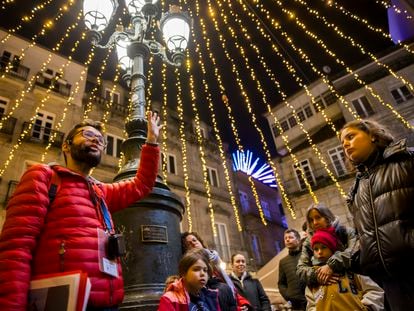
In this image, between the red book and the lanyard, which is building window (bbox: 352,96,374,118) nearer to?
the lanyard

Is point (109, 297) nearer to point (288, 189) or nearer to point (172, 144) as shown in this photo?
point (172, 144)

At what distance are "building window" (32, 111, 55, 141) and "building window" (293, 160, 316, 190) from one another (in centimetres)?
1581

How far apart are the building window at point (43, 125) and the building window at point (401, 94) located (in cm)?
2067

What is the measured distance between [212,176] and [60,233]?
64.5ft

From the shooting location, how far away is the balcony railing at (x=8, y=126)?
12714mm

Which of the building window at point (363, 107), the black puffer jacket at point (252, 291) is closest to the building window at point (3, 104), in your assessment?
the black puffer jacket at point (252, 291)

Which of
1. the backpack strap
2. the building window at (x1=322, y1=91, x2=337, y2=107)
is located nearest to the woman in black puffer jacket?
the backpack strap

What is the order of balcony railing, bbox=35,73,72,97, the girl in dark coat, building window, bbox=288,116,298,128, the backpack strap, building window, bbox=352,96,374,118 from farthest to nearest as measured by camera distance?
building window, bbox=288,116,298,128 < building window, bbox=352,96,374,118 < balcony railing, bbox=35,73,72,97 < the girl in dark coat < the backpack strap

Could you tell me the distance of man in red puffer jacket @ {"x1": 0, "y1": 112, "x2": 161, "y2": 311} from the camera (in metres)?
1.45

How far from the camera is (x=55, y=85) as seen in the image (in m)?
15.7

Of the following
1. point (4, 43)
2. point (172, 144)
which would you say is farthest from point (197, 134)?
point (4, 43)

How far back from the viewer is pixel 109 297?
5.45 feet

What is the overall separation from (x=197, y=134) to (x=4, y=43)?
42.9ft

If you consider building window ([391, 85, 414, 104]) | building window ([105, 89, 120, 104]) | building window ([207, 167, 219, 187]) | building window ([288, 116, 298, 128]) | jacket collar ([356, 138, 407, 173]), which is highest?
building window ([105, 89, 120, 104])
